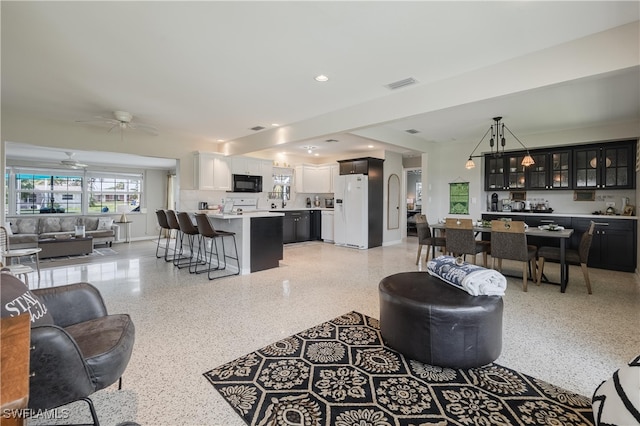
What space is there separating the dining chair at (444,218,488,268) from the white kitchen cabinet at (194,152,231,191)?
472cm

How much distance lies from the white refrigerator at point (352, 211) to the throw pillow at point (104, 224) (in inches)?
240

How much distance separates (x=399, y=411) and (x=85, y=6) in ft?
10.9

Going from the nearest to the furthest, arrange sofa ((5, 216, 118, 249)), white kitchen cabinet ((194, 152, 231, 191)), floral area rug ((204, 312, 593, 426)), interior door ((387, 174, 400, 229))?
floral area rug ((204, 312, 593, 426)) → white kitchen cabinet ((194, 152, 231, 191)) → sofa ((5, 216, 118, 249)) → interior door ((387, 174, 400, 229))

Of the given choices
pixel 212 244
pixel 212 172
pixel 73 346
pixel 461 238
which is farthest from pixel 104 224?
pixel 461 238

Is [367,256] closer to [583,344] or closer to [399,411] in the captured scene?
[583,344]

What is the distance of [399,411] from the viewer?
→ 1.70 meters

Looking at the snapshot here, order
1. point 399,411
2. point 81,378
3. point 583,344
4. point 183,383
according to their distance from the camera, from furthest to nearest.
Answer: point 583,344
point 183,383
point 399,411
point 81,378

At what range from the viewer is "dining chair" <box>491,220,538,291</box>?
390 centimetres

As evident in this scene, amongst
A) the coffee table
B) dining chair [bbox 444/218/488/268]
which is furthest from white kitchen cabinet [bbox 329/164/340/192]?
the coffee table

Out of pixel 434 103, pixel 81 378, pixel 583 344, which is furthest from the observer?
pixel 434 103

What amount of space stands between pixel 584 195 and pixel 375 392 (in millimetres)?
6366

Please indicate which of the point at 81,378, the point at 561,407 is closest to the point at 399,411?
the point at 561,407

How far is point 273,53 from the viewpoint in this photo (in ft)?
9.02

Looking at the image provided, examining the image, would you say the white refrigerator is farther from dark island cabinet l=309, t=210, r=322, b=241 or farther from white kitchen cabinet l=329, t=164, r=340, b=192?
dark island cabinet l=309, t=210, r=322, b=241
